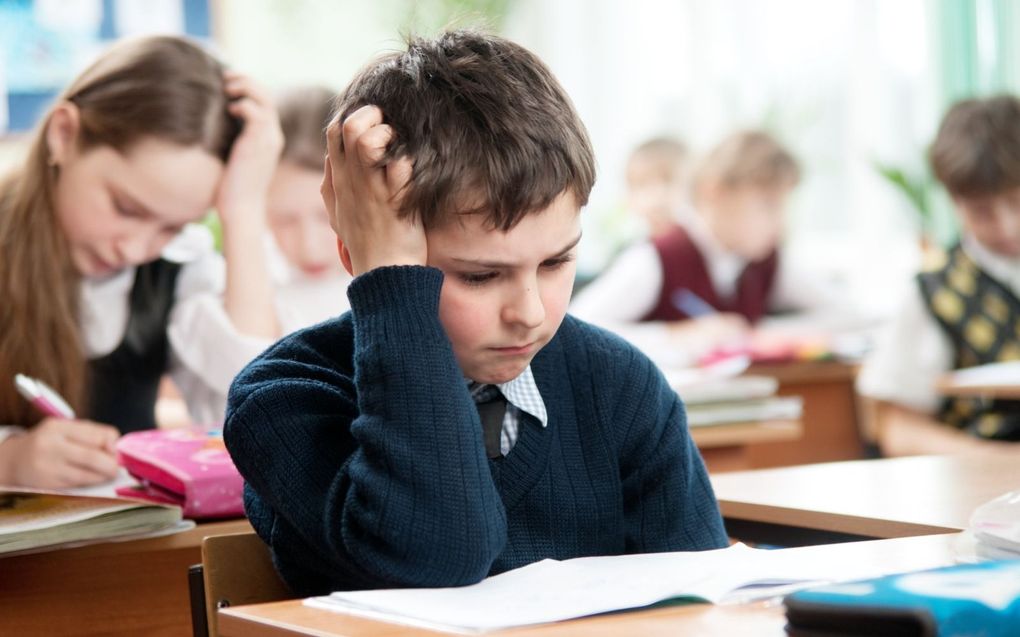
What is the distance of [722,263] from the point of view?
166 inches

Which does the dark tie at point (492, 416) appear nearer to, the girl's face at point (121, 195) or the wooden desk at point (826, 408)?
the girl's face at point (121, 195)

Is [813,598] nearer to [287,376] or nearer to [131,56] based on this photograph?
[287,376]

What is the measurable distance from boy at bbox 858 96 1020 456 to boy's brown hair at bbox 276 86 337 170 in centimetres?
140

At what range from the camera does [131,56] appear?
1977mm

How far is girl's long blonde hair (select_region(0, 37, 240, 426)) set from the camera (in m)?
1.91

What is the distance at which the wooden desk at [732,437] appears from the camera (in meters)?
2.51

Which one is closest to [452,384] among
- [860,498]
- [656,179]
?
[860,498]

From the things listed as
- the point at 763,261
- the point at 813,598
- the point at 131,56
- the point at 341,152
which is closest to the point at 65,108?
the point at 131,56

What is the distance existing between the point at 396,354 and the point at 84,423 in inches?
32.9

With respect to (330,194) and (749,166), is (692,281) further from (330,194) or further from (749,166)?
(330,194)

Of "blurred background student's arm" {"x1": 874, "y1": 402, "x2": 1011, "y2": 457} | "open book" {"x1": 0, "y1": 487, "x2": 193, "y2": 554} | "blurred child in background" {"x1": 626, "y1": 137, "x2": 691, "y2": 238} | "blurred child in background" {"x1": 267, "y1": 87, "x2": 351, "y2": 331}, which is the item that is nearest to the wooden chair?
"open book" {"x1": 0, "y1": 487, "x2": 193, "y2": 554}

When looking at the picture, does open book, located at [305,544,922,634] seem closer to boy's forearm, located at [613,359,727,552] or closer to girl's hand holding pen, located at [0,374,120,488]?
boy's forearm, located at [613,359,727,552]

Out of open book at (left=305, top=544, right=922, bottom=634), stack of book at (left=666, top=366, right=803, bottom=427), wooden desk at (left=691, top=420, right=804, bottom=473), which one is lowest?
wooden desk at (left=691, top=420, right=804, bottom=473)

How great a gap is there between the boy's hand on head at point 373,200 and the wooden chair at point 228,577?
25cm
